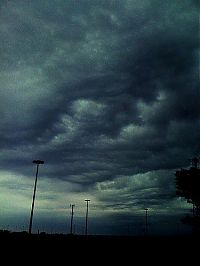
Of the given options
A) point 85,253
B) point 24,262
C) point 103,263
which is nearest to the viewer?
point 24,262

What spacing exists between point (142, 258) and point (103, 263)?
2.91 m

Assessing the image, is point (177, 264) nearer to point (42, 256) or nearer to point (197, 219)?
point (42, 256)

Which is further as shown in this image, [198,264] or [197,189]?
[197,189]

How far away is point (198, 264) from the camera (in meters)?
15.4

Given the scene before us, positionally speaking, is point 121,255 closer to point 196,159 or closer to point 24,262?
point 24,262

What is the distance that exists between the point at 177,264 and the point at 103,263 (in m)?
3.82

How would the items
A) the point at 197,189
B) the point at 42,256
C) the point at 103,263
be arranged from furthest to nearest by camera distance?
the point at 197,189, the point at 42,256, the point at 103,263

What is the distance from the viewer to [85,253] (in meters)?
18.2

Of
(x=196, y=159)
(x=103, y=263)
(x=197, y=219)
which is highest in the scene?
(x=196, y=159)

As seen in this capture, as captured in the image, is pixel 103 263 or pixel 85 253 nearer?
pixel 103 263

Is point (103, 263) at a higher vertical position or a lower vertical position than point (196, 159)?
lower

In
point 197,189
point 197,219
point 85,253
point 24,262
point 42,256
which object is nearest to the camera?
point 24,262

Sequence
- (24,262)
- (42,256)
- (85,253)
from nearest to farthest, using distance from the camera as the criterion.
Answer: (24,262) → (42,256) → (85,253)

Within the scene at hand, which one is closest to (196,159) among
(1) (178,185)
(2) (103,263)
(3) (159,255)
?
(1) (178,185)
